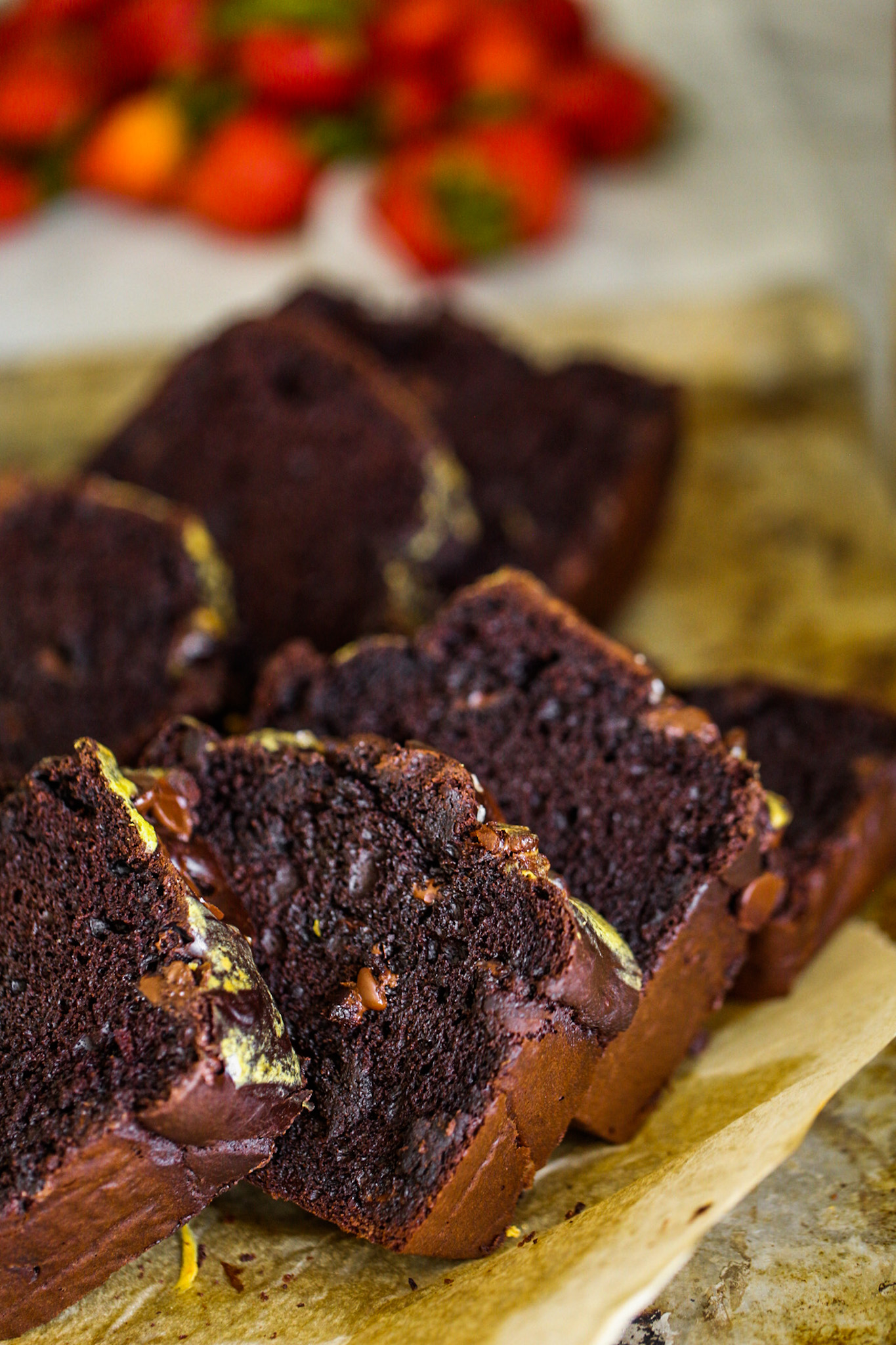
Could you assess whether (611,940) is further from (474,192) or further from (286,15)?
(286,15)

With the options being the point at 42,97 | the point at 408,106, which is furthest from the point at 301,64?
the point at 42,97

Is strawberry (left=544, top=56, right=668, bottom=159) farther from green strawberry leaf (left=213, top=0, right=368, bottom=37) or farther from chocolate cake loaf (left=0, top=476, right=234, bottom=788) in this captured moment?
chocolate cake loaf (left=0, top=476, right=234, bottom=788)

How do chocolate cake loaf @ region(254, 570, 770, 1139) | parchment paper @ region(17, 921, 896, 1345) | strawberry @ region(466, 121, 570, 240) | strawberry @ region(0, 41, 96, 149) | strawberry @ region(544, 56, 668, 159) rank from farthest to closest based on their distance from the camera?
strawberry @ region(0, 41, 96, 149) → strawberry @ region(544, 56, 668, 159) → strawberry @ region(466, 121, 570, 240) → chocolate cake loaf @ region(254, 570, 770, 1139) → parchment paper @ region(17, 921, 896, 1345)

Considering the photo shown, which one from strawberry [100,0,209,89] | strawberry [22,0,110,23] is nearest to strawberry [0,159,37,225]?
strawberry [100,0,209,89]

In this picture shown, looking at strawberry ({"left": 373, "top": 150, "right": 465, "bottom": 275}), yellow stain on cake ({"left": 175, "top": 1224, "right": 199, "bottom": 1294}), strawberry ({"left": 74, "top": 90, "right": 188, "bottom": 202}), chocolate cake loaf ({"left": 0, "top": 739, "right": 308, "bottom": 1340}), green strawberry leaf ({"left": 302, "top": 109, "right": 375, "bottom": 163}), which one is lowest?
yellow stain on cake ({"left": 175, "top": 1224, "right": 199, "bottom": 1294})

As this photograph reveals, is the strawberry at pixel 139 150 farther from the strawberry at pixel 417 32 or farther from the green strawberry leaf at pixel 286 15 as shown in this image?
the strawberry at pixel 417 32

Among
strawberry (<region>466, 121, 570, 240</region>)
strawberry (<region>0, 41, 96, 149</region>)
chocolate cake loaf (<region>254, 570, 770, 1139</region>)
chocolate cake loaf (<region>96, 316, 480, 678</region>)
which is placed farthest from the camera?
strawberry (<region>0, 41, 96, 149</region>)
